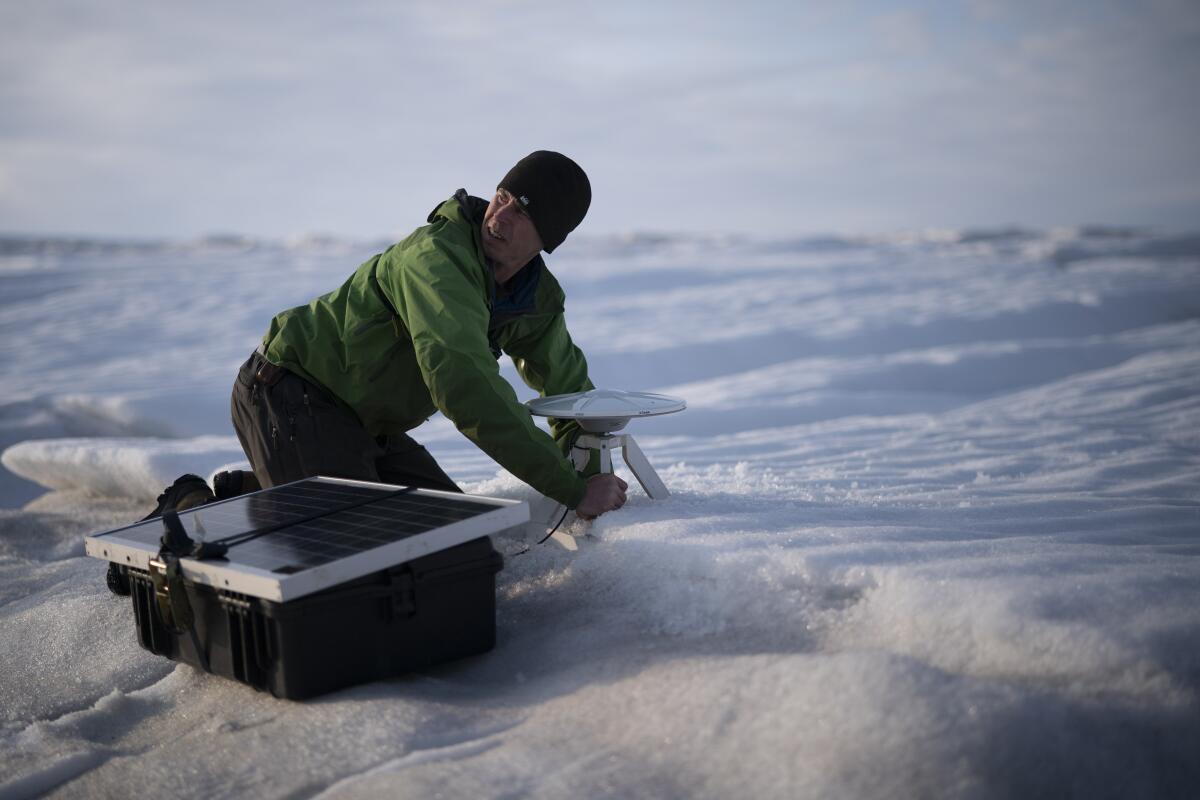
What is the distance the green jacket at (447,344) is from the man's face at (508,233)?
0.04m

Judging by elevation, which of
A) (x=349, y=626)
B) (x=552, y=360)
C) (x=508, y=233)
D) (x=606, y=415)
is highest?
(x=508, y=233)

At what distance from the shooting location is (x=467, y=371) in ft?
7.79

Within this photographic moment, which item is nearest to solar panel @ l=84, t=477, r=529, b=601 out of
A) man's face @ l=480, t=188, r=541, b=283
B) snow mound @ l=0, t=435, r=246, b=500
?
man's face @ l=480, t=188, r=541, b=283

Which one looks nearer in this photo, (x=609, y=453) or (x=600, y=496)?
(x=600, y=496)

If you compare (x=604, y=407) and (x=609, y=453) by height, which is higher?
(x=604, y=407)

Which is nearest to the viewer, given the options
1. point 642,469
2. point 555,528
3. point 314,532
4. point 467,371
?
point 314,532

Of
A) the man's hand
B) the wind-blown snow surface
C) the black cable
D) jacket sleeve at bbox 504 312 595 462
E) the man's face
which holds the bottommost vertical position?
the wind-blown snow surface

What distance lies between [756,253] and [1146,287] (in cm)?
898

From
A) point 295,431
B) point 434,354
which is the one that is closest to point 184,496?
point 295,431

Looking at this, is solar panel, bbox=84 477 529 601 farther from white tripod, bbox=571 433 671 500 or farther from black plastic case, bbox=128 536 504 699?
white tripod, bbox=571 433 671 500

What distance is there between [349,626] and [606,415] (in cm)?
88

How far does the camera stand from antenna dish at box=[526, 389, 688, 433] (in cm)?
260

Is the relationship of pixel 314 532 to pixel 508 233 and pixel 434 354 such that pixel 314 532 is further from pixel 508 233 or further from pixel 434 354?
pixel 508 233

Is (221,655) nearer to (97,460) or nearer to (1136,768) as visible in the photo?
(1136,768)
